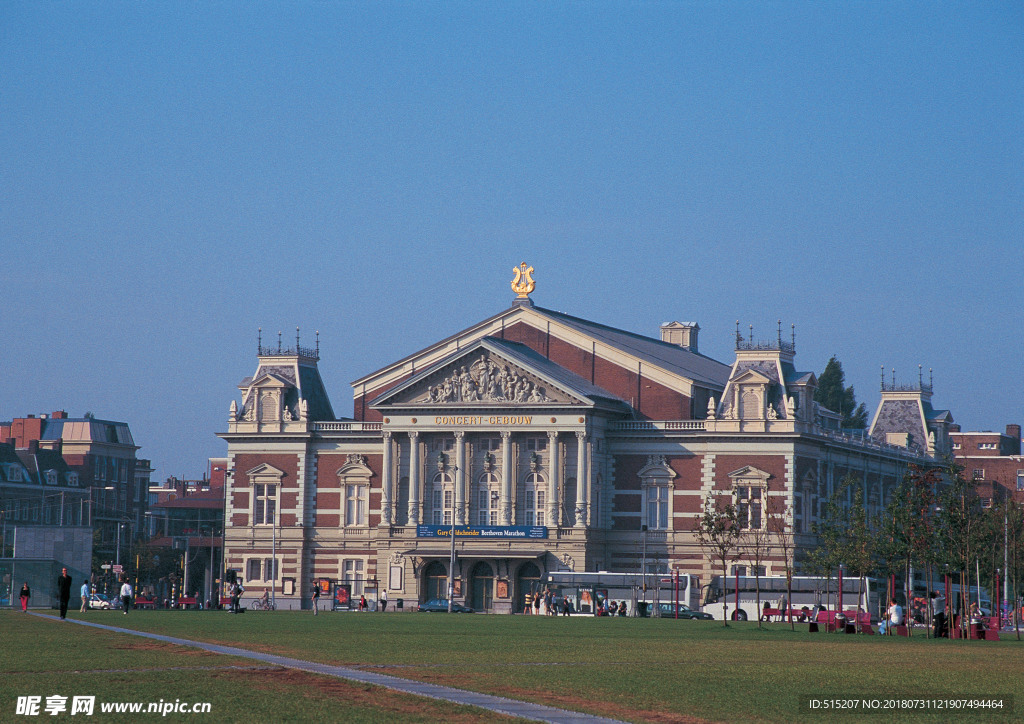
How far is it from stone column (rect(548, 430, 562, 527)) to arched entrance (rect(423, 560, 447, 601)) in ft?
29.3

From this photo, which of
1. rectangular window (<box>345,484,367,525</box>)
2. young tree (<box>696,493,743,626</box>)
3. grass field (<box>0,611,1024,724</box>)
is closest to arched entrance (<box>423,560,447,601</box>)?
rectangular window (<box>345,484,367,525</box>)

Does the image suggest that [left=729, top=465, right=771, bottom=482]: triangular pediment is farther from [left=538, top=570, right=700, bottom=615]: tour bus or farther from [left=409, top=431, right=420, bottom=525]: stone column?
[left=409, top=431, right=420, bottom=525]: stone column

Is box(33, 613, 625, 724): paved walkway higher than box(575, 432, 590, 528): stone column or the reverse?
the reverse

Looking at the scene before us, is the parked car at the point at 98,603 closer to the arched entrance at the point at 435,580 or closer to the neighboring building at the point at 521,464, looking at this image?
the neighboring building at the point at 521,464

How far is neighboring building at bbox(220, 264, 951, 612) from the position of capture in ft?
356

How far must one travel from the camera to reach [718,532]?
284ft

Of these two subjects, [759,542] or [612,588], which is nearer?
[612,588]

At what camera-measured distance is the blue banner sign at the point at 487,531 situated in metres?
109

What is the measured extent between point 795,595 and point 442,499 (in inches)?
947

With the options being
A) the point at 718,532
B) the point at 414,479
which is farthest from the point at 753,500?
the point at 718,532

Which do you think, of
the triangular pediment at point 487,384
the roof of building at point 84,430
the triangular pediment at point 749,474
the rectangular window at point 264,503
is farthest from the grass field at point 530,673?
the roof of building at point 84,430

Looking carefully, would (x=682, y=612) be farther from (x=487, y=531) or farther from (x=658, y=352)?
(x=658, y=352)

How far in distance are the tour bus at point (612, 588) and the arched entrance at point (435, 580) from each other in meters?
9.23

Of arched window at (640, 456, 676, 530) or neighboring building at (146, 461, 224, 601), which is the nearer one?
arched window at (640, 456, 676, 530)
